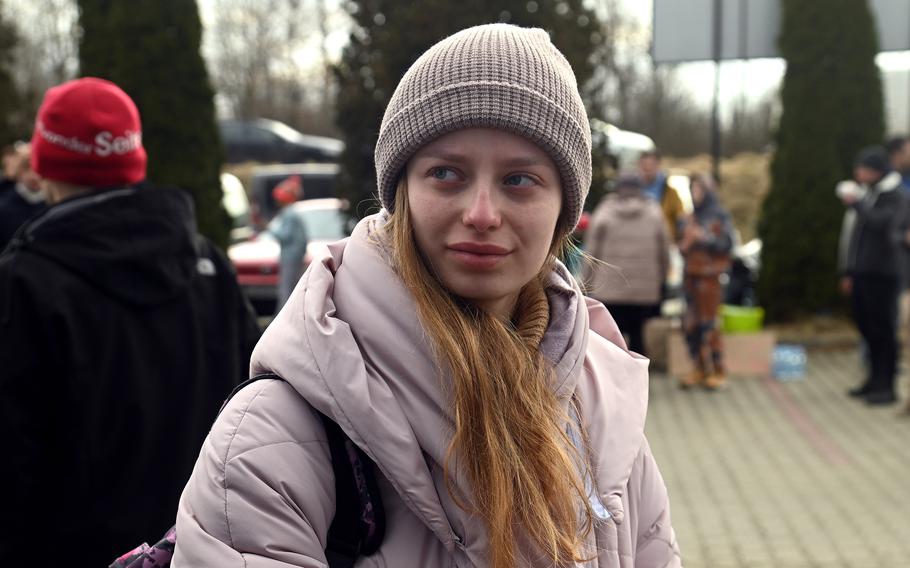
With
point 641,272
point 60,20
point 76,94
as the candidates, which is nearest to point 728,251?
point 641,272

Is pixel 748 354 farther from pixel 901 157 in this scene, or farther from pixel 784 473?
pixel 784 473

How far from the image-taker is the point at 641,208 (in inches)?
404

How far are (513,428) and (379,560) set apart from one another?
287 mm

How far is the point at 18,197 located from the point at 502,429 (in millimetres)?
6386

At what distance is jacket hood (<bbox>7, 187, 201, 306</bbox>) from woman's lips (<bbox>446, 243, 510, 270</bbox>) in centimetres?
160

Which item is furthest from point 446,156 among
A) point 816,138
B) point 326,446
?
point 816,138

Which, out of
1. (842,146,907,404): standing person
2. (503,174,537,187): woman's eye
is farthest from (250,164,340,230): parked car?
(503,174,537,187): woman's eye

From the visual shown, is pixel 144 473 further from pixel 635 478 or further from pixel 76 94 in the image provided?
pixel 635 478

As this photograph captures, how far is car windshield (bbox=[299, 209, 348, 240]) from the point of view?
14.1 m

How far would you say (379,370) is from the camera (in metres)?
1.71

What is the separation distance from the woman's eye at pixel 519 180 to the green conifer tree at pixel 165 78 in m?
9.52

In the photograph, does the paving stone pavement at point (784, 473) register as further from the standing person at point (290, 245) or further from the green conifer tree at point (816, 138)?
the standing person at point (290, 245)

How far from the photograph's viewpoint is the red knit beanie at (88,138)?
132 inches

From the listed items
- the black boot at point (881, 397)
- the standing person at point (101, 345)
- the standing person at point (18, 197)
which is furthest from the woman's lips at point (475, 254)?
the black boot at point (881, 397)
